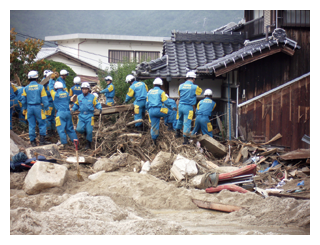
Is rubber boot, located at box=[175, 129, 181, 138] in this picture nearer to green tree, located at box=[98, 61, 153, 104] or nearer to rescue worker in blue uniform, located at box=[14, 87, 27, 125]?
green tree, located at box=[98, 61, 153, 104]

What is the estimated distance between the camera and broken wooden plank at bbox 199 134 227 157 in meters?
8.95

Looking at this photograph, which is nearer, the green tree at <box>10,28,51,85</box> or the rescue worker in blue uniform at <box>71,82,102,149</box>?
the rescue worker in blue uniform at <box>71,82,102,149</box>

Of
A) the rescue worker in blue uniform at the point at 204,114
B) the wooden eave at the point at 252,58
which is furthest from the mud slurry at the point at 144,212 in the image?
the wooden eave at the point at 252,58

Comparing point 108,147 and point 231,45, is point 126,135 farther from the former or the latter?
point 231,45

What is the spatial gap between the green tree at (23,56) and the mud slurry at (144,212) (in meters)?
8.40

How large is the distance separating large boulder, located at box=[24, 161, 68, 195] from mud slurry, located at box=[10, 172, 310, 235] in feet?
0.53

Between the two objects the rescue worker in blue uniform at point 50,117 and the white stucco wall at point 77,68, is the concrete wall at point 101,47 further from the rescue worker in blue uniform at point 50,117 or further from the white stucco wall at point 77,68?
the rescue worker in blue uniform at point 50,117

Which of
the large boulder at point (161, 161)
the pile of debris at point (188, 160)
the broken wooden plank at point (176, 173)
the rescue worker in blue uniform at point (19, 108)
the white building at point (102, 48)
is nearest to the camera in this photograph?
the pile of debris at point (188, 160)

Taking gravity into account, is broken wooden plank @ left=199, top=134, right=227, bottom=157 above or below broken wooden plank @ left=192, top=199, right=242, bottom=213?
above

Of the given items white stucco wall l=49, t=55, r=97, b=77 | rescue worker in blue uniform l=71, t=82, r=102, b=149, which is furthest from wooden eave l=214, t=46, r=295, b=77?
white stucco wall l=49, t=55, r=97, b=77

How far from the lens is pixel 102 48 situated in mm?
22406

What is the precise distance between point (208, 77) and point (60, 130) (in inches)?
205

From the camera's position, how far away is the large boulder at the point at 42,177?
6.36 meters

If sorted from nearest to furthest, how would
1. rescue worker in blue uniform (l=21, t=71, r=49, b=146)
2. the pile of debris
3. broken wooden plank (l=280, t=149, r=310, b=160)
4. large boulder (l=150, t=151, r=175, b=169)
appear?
the pile of debris
broken wooden plank (l=280, t=149, r=310, b=160)
large boulder (l=150, t=151, r=175, b=169)
rescue worker in blue uniform (l=21, t=71, r=49, b=146)
